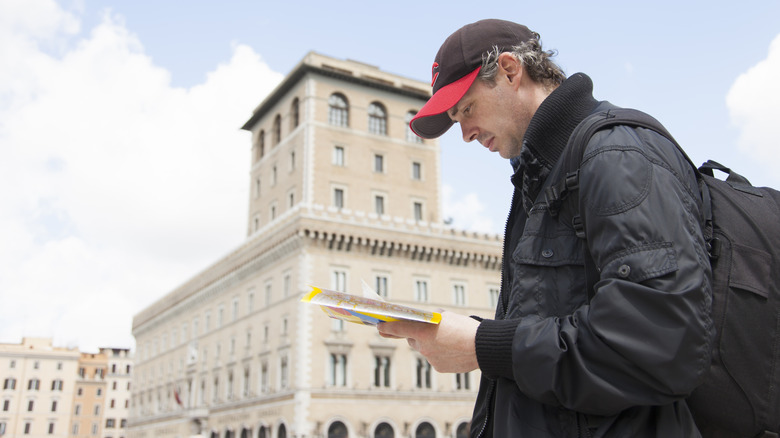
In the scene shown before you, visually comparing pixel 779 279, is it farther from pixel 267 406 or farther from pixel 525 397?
pixel 267 406

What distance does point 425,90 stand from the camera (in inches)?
1764

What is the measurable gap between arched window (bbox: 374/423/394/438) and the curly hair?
34.8m

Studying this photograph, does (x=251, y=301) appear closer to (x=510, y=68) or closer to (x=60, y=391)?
(x=510, y=68)

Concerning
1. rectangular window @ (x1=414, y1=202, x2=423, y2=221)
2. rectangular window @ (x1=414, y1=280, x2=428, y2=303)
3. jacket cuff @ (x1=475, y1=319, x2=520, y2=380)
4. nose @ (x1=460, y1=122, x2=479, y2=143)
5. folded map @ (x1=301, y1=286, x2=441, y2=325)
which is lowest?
jacket cuff @ (x1=475, y1=319, x2=520, y2=380)

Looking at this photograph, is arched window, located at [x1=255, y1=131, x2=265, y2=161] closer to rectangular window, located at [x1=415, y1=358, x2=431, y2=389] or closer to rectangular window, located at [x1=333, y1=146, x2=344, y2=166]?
rectangular window, located at [x1=333, y1=146, x2=344, y2=166]

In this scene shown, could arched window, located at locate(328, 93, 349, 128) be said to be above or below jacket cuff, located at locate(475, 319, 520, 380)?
above

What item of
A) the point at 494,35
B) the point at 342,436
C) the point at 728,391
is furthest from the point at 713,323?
the point at 342,436

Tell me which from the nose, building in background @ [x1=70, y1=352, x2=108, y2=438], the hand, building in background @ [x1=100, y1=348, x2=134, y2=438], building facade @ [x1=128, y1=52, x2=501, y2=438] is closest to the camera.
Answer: the hand

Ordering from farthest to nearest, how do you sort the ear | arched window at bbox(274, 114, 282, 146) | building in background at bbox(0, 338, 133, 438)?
building in background at bbox(0, 338, 133, 438) < arched window at bbox(274, 114, 282, 146) < the ear

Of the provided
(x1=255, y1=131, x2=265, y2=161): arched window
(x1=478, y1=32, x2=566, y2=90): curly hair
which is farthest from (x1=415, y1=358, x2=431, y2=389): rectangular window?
(x1=478, y1=32, x2=566, y2=90): curly hair

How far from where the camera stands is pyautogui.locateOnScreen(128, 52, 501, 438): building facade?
35.6 metres

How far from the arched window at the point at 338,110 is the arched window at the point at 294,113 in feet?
7.17

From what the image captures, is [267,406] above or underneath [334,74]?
underneath

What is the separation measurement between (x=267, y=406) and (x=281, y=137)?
16.8 m
